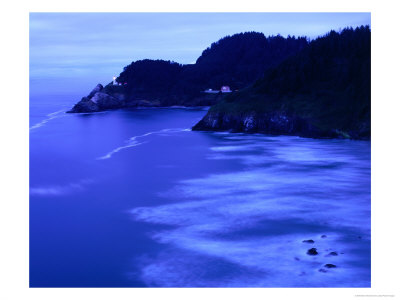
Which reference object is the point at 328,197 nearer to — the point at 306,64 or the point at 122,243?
the point at 122,243

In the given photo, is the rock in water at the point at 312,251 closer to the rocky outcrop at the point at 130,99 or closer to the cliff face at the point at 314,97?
the cliff face at the point at 314,97

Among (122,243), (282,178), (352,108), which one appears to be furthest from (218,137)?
(122,243)

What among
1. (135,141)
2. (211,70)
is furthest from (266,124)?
(211,70)

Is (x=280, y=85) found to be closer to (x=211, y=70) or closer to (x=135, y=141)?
(x=135, y=141)

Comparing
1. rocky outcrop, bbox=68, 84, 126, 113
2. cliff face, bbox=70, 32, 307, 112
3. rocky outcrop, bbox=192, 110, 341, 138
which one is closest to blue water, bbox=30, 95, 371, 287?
rocky outcrop, bbox=192, 110, 341, 138

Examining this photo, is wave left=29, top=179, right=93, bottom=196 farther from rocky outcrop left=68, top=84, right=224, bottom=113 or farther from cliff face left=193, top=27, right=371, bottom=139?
rocky outcrop left=68, top=84, right=224, bottom=113
